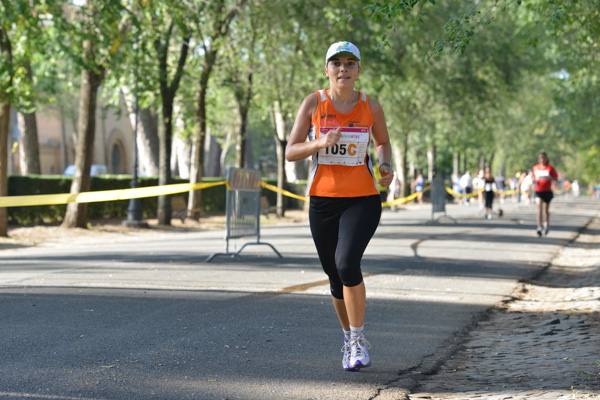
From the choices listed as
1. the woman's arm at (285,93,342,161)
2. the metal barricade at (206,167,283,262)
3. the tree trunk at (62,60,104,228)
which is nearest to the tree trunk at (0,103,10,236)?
the tree trunk at (62,60,104,228)

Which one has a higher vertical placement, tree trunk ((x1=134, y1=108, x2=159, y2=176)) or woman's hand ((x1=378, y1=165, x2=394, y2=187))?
tree trunk ((x1=134, y1=108, x2=159, y2=176))

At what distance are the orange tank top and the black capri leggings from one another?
6 cm

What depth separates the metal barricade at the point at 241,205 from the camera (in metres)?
13.5

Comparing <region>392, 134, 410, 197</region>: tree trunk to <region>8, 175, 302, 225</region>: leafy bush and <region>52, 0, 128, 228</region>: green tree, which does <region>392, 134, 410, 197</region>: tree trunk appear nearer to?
<region>8, 175, 302, 225</region>: leafy bush

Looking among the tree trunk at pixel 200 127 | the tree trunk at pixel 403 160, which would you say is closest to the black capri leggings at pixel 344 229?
the tree trunk at pixel 200 127

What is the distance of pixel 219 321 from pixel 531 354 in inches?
103

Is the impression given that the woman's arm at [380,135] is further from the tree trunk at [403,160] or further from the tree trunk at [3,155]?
the tree trunk at [403,160]

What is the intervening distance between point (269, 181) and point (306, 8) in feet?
57.1

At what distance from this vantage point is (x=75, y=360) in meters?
5.55

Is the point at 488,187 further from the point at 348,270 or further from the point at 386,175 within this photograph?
the point at 348,270

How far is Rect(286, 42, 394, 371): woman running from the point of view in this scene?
529 cm

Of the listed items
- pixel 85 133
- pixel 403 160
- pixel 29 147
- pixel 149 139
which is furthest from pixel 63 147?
pixel 85 133

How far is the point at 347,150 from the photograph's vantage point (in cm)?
532

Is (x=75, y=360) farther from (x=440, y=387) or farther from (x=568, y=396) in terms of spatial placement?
(x=568, y=396)
